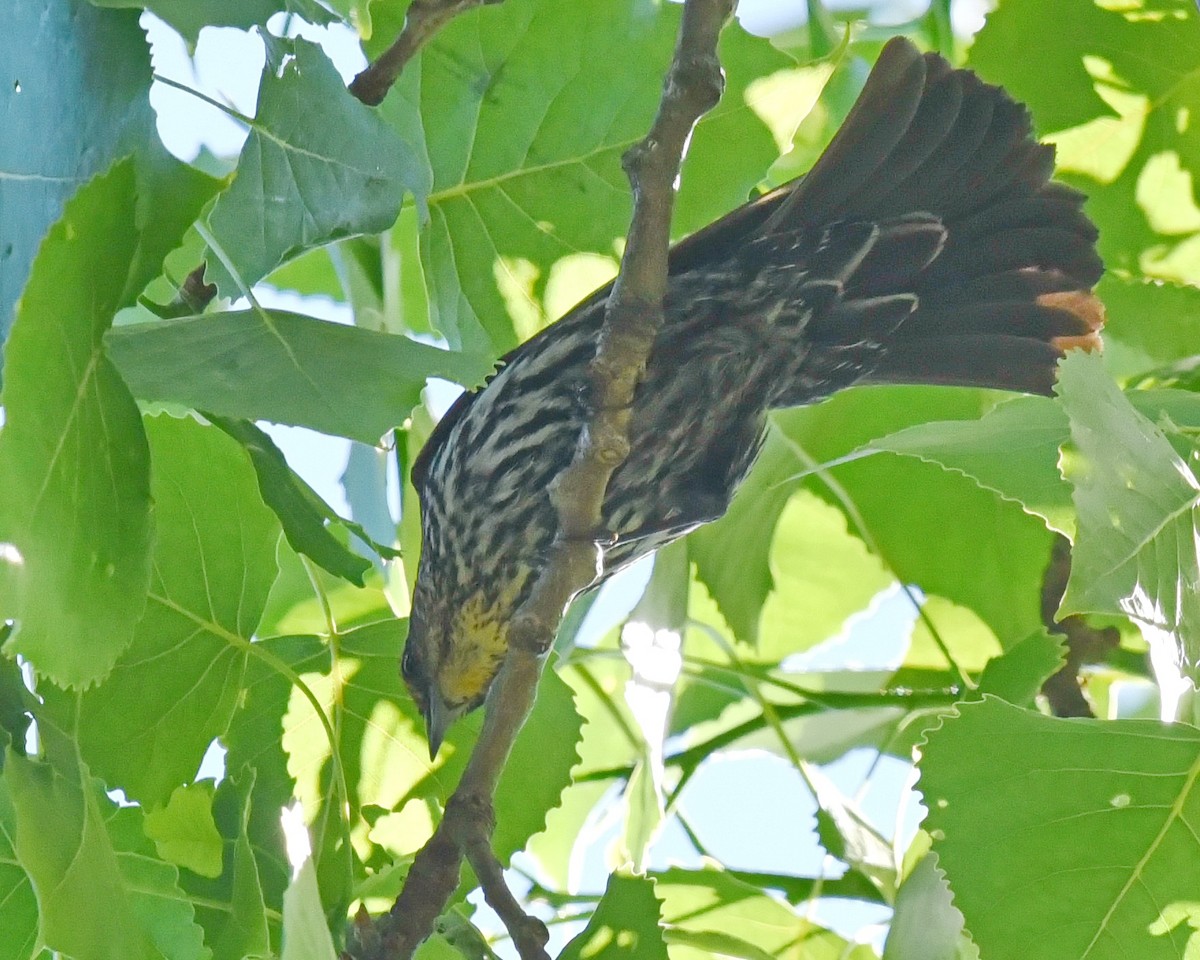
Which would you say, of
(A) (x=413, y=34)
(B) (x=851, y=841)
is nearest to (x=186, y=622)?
(A) (x=413, y=34)

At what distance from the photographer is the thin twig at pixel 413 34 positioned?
104cm

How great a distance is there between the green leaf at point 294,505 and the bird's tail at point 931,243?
66cm

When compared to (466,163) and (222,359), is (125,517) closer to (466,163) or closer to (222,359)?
(222,359)

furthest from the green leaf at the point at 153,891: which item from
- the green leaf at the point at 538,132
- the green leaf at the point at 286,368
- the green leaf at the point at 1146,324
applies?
the green leaf at the point at 1146,324

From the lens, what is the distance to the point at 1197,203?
1.55m

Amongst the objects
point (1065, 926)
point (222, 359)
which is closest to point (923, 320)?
point (1065, 926)

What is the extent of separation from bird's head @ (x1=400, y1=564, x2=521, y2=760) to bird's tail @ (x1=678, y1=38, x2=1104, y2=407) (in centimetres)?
45

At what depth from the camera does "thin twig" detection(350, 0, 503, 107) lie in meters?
1.04

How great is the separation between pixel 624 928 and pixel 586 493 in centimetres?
36

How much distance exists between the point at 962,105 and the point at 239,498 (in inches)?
32.7

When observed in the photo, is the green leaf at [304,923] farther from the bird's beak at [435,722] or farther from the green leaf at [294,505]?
the bird's beak at [435,722]

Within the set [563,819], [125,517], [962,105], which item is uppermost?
[962,105]

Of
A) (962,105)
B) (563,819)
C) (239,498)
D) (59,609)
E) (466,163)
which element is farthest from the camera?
(563,819)

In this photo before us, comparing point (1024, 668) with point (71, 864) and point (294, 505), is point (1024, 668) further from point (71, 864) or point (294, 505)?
point (71, 864)
